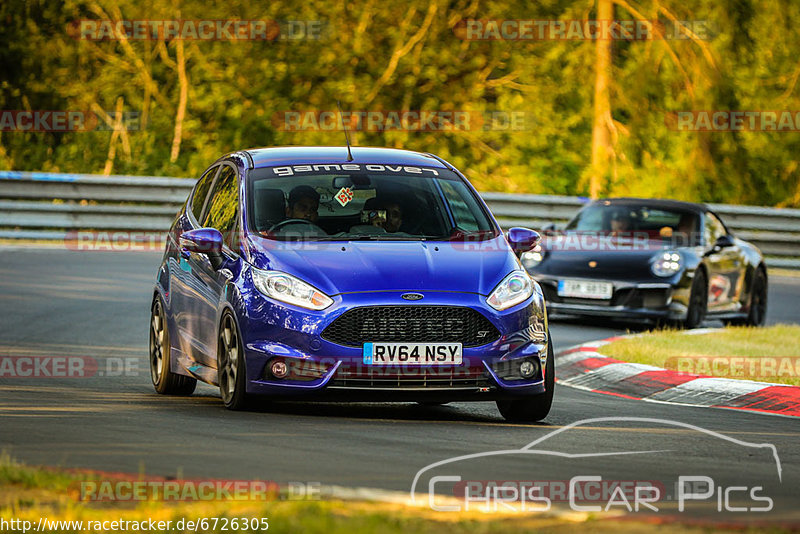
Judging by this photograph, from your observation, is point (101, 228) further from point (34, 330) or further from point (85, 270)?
point (34, 330)

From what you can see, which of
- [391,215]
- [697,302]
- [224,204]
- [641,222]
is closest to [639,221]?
[641,222]

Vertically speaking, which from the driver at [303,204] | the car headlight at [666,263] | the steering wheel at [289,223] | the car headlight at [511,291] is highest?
the driver at [303,204]

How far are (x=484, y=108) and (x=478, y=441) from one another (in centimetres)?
2521

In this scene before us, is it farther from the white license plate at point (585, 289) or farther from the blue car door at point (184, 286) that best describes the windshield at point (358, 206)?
the white license plate at point (585, 289)

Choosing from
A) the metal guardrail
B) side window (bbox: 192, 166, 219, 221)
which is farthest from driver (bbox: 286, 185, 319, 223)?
the metal guardrail

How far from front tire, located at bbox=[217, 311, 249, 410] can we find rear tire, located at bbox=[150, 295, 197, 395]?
0.97 m

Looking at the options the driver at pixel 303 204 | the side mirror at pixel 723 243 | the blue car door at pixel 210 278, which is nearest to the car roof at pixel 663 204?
the side mirror at pixel 723 243

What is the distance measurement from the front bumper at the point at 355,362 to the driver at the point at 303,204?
99 cm

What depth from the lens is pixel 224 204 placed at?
34.1ft

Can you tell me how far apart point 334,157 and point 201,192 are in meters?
1.22

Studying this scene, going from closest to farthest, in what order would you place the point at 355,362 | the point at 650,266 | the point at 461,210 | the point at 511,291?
the point at 355,362
the point at 511,291
the point at 461,210
the point at 650,266

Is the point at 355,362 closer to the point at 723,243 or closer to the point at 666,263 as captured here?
the point at 666,263

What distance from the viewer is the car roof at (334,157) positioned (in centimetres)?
1047

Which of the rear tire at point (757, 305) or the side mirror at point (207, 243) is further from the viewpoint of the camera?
the rear tire at point (757, 305)
